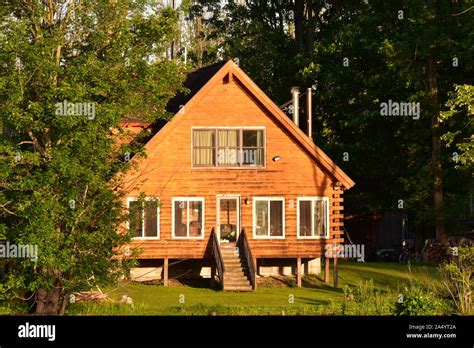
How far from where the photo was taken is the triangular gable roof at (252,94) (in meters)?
45.8

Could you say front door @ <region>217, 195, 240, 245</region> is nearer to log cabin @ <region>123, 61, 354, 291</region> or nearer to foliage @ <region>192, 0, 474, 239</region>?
log cabin @ <region>123, 61, 354, 291</region>

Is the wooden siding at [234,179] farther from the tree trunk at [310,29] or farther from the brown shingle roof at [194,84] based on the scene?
the tree trunk at [310,29]

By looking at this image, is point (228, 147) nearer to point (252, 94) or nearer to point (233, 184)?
point (233, 184)

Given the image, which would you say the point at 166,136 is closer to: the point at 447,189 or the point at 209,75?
the point at 209,75

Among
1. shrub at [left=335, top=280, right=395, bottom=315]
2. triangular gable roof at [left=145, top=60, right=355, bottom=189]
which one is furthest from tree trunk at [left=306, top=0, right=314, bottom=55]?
shrub at [left=335, top=280, right=395, bottom=315]

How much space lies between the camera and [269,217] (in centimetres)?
4722

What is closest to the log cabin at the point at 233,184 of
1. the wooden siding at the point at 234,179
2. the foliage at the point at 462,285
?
the wooden siding at the point at 234,179

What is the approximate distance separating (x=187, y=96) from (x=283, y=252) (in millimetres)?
7545

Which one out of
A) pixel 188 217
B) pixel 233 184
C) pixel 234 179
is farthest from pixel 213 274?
pixel 234 179

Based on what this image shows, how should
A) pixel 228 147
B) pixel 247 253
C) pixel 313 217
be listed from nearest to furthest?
pixel 247 253 → pixel 228 147 → pixel 313 217

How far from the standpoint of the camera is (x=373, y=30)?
57156 mm

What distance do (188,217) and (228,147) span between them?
329 cm
